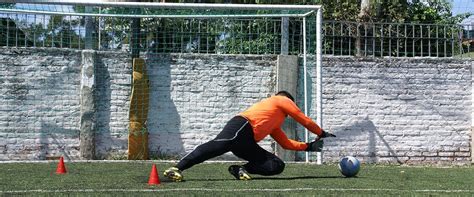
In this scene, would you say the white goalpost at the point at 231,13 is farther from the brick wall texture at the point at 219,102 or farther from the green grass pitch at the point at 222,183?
the green grass pitch at the point at 222,183

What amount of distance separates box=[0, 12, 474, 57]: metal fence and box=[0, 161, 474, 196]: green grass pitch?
11.2ft

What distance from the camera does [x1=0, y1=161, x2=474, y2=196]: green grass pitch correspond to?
7.82 meters

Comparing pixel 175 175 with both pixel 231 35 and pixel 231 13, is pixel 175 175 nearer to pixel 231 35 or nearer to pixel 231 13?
pixel 231 13

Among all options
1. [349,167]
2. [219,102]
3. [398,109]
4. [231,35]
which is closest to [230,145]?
[349,167]

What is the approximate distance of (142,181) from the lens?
9.16 metres

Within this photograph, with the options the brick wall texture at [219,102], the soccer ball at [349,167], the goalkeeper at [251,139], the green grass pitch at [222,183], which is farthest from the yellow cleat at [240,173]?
the brick wall texture at [219,102]

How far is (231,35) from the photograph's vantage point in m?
14.8

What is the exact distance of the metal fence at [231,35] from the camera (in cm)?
1427

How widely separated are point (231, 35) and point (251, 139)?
575cm

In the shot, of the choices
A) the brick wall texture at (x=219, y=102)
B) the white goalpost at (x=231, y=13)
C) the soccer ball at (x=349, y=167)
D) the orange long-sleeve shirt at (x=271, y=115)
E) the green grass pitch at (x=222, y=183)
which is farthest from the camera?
the brick wall texture at (x=219, y=102)

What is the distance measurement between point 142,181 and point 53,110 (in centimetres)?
554

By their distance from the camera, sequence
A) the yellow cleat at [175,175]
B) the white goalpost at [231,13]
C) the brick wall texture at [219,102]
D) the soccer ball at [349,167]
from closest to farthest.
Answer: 1. the yellow cleat at [175,175]
2. the soccer ball at [349,167]
3. the white goalpost at [231,13]
4. the brick wall texture at [219,102]

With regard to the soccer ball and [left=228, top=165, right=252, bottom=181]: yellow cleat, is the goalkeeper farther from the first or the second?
the soccer ball

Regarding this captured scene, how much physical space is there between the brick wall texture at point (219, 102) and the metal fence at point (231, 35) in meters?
0.34
